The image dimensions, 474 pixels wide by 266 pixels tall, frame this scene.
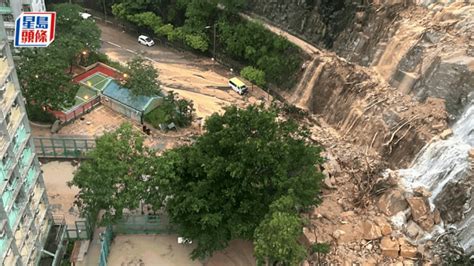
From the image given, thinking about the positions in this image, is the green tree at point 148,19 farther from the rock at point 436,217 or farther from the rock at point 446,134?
the rock at point 436,217

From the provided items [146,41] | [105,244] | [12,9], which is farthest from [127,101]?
[105,244]

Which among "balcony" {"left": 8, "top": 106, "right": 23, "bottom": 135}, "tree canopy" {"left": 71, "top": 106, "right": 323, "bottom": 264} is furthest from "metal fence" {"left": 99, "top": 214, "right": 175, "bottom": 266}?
"balcony" {"left": 8, "top": 106, "right": 23, "bottom": 135}

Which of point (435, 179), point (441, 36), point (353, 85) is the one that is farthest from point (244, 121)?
point (441, 36)

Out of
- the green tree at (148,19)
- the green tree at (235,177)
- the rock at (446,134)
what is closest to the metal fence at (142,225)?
the green tree at (235,177)

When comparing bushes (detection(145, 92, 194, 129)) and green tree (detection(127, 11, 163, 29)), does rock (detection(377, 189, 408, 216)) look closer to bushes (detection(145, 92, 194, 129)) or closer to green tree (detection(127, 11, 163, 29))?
bushes (detection(145, 92, 194, 129))

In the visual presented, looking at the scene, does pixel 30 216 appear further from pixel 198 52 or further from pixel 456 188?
pixel 198 52

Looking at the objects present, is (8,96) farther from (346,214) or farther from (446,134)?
(446,134)

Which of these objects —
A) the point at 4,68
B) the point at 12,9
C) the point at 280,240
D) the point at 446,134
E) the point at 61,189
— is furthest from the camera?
the point at 12,9
